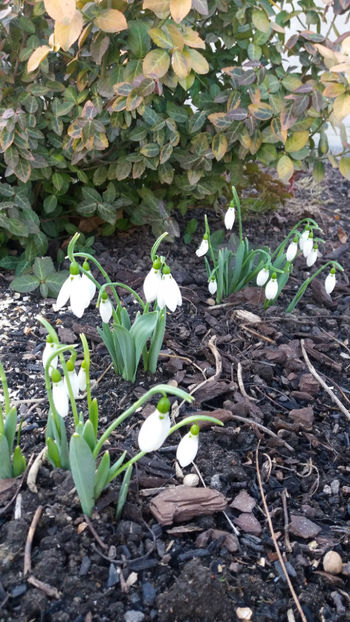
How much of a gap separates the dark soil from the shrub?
425 millimetres

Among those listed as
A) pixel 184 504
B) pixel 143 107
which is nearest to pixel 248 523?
pixel 184 504

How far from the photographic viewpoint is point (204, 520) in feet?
4.76

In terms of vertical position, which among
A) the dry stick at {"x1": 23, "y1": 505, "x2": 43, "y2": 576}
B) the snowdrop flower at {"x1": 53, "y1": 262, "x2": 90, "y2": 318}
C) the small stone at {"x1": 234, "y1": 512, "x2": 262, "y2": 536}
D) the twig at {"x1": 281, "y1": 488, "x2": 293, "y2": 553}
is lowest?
the twig at {"x1": 281, "y1": 488, "x2": 293, "y2": 553}

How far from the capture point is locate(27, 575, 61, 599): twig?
48.2 inches

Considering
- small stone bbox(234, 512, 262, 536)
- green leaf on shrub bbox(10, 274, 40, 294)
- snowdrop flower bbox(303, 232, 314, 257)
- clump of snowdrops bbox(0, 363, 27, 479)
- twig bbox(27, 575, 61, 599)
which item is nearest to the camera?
twig bbox(27, 575, 61, 599)

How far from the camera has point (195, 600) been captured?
1228 millimetres

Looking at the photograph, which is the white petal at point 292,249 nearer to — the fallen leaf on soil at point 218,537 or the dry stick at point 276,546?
the dry stick at point 276,546

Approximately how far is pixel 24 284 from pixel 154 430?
1436 mm

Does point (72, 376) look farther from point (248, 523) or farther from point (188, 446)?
point (248, 523)

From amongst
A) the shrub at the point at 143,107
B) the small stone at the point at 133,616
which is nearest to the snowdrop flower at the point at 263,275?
the shrub at the point at 143,107

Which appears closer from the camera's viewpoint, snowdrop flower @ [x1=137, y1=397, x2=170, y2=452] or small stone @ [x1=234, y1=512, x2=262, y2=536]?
snowdrop flower @ [x1=137, y1=397, x2=170, y2=452]

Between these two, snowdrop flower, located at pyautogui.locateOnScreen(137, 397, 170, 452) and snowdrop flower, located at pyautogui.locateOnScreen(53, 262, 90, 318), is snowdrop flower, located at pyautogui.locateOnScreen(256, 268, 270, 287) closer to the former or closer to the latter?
snowdrop flower, located at pyautogui.locateOnScreen(53, 262, 90, 318)

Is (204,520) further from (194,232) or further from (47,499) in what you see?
(194,232)

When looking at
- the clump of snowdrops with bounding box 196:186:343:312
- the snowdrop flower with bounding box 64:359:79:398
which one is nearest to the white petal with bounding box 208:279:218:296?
the clump of snowdrops with bounding box 196:186:343:312
